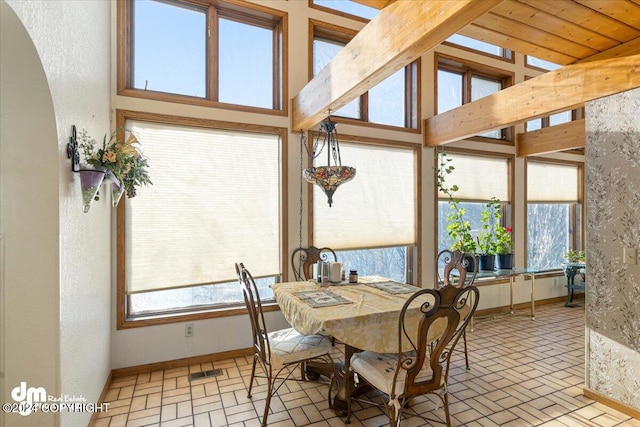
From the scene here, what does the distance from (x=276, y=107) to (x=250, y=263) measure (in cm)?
170

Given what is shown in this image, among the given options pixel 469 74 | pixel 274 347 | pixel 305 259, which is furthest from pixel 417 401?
pixel 469 74

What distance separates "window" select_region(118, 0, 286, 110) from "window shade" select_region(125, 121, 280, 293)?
1.28 feet

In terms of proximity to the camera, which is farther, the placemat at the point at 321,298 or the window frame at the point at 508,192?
the window frame at the point at 508,192

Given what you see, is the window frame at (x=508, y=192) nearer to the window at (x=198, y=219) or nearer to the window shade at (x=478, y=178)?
the window shade at (x=478, y=178)

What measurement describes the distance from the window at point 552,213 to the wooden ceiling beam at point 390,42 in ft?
13.3

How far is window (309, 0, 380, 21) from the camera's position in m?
3.63

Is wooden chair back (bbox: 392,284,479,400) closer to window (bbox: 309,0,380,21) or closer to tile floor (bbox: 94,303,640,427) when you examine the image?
tile floor (bbox: 94,303,640,427)

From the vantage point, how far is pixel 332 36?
3.80m

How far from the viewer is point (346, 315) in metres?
2.02

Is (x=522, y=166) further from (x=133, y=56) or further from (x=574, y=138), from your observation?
(x=133, y=56)

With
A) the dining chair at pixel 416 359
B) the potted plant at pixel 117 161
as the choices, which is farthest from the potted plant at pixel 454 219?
the potted plant at pixel 117 161

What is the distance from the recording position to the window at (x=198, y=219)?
290 cm

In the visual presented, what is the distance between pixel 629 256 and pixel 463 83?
326cm

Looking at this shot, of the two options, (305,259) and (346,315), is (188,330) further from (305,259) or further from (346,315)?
(346,315)
